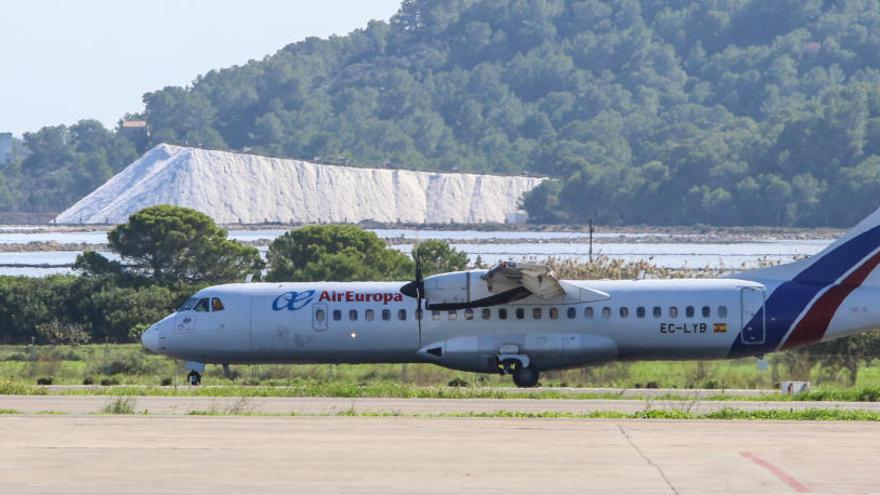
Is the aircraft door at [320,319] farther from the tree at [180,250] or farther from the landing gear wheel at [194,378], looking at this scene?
the tree at [180,250]

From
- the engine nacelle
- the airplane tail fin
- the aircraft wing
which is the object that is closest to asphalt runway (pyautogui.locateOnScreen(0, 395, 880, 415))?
the aircraft wing

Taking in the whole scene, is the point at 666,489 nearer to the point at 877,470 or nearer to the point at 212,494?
the point at 877,470

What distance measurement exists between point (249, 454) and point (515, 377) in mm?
16885

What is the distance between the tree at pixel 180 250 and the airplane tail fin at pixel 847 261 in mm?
37822

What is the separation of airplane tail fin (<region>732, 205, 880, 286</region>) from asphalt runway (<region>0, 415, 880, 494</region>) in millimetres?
11084

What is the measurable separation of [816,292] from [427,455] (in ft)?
58.2

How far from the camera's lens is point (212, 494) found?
71.9 ft

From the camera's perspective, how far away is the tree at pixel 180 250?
75938 millimetres

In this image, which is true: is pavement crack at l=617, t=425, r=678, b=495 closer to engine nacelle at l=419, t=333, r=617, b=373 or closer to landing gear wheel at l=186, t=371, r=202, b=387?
engine nacelle at l=419, t=333, r=617, b=373

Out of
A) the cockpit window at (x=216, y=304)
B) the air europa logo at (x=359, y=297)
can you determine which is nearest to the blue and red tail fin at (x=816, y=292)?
the air europa logo at (x=359, y=297)

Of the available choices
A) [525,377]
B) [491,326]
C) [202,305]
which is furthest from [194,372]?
[525,377]

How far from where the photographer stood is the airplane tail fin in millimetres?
41000

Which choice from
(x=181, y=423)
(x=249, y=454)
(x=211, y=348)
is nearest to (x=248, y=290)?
(x=211, y=348)

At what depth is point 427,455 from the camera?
83.9 feet
